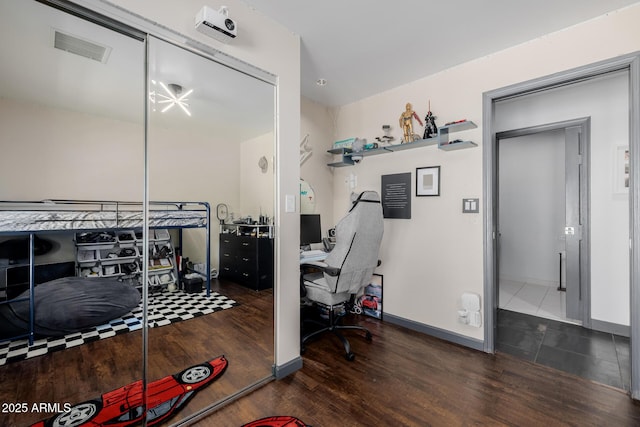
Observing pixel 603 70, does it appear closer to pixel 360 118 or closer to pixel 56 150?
pixel 360 118

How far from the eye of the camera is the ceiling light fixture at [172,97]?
1.68m

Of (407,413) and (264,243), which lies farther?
(264,243)

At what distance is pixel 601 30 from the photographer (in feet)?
6.73

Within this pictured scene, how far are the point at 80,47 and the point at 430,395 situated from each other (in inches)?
114

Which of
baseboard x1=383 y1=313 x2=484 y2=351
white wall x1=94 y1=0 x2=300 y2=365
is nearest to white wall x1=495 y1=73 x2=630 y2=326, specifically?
baseboard x1=383 y1=313 x2=484 y2=351

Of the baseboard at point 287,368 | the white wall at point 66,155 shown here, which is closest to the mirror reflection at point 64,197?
the white wall at point 66,155

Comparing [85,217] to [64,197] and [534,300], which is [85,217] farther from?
[534,300]

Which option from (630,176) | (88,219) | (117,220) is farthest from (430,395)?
(88,219)

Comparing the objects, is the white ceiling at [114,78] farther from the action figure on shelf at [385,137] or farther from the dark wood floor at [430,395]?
the dark wood floor at [430,395]

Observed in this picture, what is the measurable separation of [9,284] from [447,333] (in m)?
3.15

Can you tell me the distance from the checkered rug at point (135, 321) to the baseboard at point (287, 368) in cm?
60

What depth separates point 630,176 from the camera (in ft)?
6.40

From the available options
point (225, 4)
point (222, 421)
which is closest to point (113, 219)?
point (222, 421)

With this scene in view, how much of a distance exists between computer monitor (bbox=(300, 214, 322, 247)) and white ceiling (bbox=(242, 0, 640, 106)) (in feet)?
4.99
